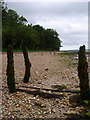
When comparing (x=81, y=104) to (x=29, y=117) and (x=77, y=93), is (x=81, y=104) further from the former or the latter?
(x=29, y=117)

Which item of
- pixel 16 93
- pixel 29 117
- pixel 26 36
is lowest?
pixel 29 117

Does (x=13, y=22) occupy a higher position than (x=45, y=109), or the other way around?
(x=13, y=22)

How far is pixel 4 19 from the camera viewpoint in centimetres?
4522

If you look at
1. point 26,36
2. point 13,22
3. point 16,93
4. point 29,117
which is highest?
point 13,22

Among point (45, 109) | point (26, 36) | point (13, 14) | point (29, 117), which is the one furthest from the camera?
point (26, 36)

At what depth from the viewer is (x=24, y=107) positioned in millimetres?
4332

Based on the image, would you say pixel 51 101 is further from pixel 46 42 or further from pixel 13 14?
pixel 46 42

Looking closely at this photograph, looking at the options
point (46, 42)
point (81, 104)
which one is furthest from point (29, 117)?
point (46, 42)

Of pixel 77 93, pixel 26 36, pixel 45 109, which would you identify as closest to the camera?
pixel 45 109

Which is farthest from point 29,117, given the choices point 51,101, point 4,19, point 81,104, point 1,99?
point 4,19

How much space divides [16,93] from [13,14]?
49064 millimetres

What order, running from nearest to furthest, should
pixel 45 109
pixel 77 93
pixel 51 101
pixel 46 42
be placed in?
1. pixel 45 109
2. pixel 51 101
3. pixel 77 93
4. pixel 46 42

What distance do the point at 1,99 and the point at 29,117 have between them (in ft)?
4.97

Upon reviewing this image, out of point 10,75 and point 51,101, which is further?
point 10,75
